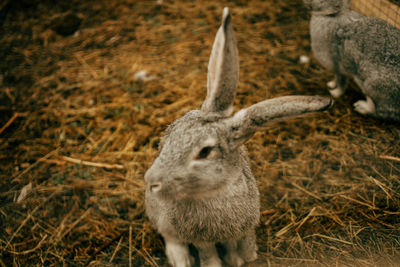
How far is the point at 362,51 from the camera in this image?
2.86 m

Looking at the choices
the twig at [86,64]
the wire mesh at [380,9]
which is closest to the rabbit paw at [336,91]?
the wire mesh at [380,9]

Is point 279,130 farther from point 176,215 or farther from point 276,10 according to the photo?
point 276,10

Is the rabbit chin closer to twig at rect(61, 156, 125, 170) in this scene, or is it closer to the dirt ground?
the dirt ground

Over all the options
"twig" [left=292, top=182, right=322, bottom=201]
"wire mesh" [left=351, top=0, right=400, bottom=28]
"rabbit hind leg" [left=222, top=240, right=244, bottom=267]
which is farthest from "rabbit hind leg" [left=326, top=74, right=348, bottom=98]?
"rabbit hind leg" [left=222, top=240, right=244, bottom=267]

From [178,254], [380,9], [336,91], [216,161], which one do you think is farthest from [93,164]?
[380,9]

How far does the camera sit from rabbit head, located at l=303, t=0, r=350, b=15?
9.75 ft

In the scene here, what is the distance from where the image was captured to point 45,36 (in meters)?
4.55

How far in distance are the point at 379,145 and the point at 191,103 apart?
5.73 ft

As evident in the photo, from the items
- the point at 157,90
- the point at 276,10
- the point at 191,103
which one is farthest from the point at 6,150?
the point at 276,10

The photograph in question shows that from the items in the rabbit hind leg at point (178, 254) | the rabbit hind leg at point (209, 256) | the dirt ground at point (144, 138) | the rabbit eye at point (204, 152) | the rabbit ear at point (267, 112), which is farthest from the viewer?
the dirt ground at point (144, 138)

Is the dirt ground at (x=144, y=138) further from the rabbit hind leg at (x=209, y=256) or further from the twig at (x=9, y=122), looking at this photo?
the rabbit hind leg at (x=209, y=256)

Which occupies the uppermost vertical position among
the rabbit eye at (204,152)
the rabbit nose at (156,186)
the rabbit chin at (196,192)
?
the rabbit eye at (204,152)

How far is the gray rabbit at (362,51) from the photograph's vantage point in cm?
272

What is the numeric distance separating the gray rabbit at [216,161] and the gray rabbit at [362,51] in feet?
5.29
